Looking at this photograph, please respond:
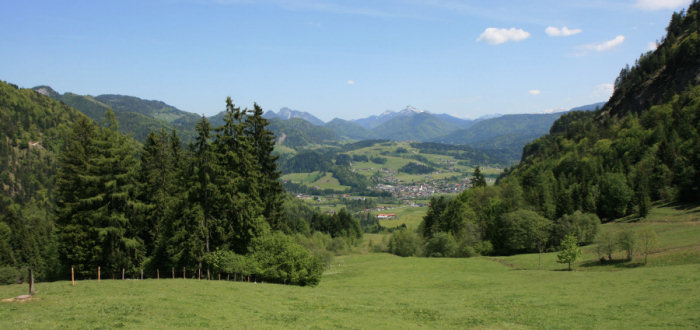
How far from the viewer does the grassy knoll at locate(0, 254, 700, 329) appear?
68.0 ft

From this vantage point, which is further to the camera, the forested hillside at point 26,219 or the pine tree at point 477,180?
the pine tree at point 477,180

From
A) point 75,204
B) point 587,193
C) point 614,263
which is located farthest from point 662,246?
point 75,204

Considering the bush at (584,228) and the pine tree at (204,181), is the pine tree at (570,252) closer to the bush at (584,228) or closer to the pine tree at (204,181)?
the bush at (584,228)

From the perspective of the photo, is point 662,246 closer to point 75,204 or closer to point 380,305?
point 380,305

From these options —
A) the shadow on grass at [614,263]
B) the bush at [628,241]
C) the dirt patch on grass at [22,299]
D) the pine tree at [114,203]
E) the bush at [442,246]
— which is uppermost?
the pine tree at [114,203]

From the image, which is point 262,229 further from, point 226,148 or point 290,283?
point 226,148

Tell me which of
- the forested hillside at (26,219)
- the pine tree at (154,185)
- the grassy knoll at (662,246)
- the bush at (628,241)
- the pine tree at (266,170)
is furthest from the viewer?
the forested hillside at (26,219)

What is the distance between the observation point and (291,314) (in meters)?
24.9

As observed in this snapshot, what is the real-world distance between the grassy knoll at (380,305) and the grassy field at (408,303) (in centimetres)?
7

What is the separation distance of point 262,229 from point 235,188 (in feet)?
20.3

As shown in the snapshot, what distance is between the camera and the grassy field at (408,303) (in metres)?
20.9

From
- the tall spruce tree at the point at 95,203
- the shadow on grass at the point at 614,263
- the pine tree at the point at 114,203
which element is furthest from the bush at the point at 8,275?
the shadow on grass at the point at 614,263

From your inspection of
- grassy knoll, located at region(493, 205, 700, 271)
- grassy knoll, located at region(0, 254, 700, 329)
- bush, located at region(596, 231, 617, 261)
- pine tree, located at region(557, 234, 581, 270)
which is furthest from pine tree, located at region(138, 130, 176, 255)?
bush, located at region(596, 231, 617, 261)

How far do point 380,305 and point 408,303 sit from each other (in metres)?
2.80
